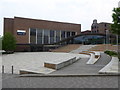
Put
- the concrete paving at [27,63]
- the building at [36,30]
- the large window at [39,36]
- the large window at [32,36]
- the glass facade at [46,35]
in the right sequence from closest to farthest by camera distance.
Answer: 1. the concrete paving at [27,63]
2. the building at [36,30]
3. the large window at [32,36]
4. the glass facade at [46,35]
5. the large window at [39,36]

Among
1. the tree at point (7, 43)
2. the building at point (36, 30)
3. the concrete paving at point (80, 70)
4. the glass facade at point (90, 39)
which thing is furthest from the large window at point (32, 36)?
the concrete paving at point (80, 70)

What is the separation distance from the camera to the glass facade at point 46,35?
64.9 metres

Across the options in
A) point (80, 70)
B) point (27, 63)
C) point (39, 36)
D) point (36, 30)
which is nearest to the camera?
point (80, 70)

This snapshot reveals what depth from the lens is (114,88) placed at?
6.34 meters

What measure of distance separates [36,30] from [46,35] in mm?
5183

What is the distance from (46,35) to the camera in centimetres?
6806

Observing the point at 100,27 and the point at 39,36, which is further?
the point at 100,27

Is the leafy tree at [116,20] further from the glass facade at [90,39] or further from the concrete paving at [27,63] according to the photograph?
the glass facade at [90,39]

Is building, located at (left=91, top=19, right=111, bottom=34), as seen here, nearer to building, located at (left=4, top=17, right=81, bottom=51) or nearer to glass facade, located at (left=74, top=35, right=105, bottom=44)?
building, located at (left=4, top=17, right=81, bottom=51)

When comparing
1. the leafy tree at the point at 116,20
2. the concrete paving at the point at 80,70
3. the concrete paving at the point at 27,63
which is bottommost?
the concrete paving at the point at 27,63

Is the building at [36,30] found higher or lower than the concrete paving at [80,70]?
higher

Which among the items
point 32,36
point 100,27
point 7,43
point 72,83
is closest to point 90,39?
point 100,27

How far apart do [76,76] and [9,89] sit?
3997mm

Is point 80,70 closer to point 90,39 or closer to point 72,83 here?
point 72,83
